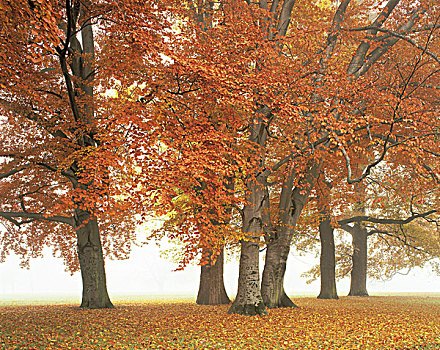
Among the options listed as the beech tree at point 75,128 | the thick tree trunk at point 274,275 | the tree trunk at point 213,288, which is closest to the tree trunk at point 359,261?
the tree trunk at point 213,288

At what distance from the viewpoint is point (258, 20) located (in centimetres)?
1509

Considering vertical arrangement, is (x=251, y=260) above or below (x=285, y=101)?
below

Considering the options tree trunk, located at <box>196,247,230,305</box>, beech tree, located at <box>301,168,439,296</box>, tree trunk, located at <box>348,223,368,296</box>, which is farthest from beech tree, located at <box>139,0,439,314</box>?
tree trunk, located at <box>348,223,368,296</box>

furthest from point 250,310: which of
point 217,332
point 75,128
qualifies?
point 75,128

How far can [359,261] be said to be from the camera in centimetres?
2725

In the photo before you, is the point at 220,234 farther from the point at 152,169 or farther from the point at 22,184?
the point at 22,184

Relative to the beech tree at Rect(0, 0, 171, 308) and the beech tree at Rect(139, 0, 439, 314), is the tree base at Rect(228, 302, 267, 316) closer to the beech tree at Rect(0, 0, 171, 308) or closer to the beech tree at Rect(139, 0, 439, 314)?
the beech tree at Rect(139, 0, 439, 314)

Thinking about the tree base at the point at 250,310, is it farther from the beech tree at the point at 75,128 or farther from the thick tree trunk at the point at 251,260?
the beech tree at the point at 75,128

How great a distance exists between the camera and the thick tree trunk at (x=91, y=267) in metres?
15.2

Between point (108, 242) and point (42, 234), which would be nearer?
point (42, 234)

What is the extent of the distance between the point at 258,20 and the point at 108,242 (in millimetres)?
15463

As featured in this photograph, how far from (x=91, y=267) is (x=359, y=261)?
1854cm

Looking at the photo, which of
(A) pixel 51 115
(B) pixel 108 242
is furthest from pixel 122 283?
(A) pixel 51 115

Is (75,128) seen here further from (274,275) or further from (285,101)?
(274,275)
